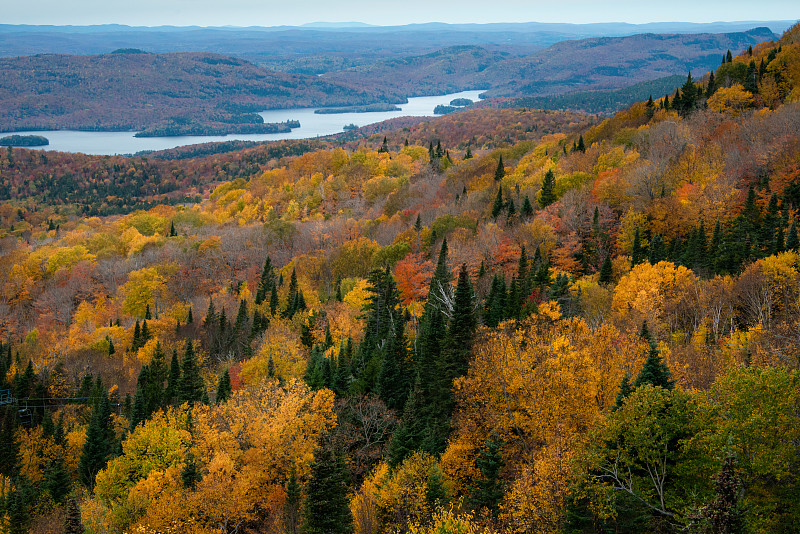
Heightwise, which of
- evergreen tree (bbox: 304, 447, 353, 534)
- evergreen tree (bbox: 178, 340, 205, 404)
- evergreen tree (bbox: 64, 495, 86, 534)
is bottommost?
evergreen tree (bbox: 178, 340, 205, 404)

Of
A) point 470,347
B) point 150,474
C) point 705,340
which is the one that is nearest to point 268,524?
point 150,474

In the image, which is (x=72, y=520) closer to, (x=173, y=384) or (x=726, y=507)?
(x=173, y=384)

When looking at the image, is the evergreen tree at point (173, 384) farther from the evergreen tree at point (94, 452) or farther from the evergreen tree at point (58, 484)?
the evergreen tree at point (58, 484)

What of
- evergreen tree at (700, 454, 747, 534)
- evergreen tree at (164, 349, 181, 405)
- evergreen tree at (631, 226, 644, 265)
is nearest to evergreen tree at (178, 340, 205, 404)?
evergreen tree at (164, 349, 181, 405)

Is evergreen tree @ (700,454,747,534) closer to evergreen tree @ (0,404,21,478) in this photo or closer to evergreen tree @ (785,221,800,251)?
evergreen tree @ (785,221,800,251)

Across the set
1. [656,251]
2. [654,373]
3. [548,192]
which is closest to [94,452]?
[654,373]

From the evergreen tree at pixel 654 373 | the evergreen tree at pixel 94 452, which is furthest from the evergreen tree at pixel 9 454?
the evergreen tree at pixel 654 373

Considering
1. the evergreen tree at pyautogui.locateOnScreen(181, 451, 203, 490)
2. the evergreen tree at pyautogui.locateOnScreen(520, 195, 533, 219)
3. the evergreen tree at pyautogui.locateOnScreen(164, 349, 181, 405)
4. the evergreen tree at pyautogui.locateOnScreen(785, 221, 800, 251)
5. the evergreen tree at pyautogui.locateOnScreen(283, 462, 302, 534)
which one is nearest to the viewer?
the evergreen tree at pyautogui.locateOnScreen(283, 462, 302, 534)
